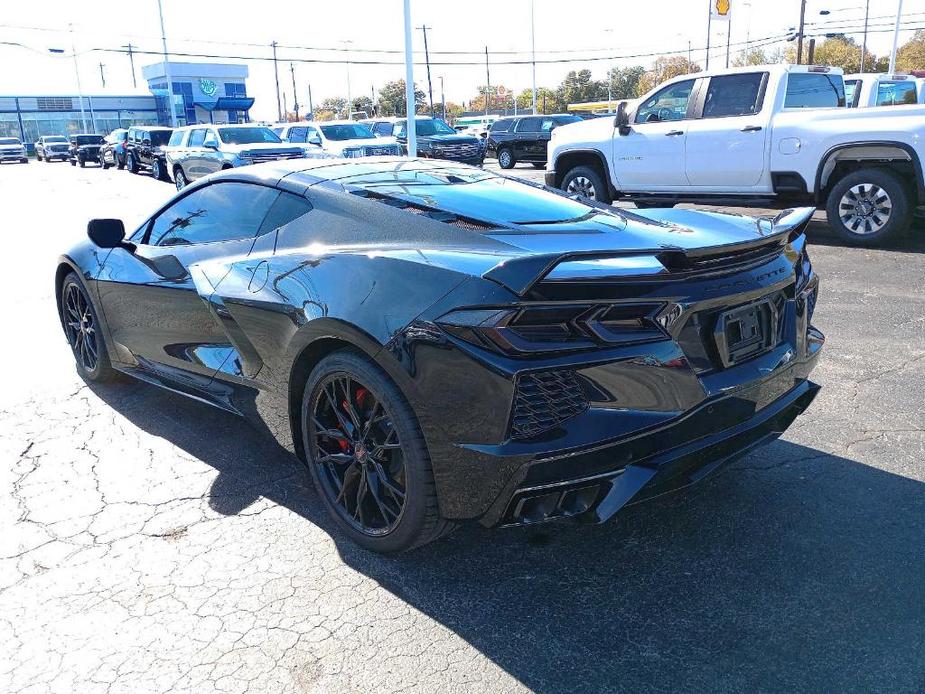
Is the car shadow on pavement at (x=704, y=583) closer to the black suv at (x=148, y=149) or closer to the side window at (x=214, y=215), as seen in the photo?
the side window at (x=214, y=215)

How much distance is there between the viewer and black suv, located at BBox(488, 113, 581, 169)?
84.8ft

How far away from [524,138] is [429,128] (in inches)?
123

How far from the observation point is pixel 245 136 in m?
21.3

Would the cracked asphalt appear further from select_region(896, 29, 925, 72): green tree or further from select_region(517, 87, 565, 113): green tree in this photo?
select_region(517, 87, 565, 113): green tree

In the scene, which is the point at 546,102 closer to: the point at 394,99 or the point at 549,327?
the point at 394,99

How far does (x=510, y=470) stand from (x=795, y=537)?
4.40 feet

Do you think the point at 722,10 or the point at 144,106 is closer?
the point at 722,10

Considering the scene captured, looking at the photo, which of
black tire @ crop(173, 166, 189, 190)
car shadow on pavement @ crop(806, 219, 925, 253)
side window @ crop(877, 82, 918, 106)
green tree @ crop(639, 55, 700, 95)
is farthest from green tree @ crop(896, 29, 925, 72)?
car shadow on pavement @ crop(806, 219, 925, 253)

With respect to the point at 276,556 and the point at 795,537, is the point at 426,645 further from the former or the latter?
the point at 795,537

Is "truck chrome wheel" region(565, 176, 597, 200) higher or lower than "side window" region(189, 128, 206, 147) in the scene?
lower

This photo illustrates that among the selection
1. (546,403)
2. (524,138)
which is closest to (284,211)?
(546,403)

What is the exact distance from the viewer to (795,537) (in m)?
3.07

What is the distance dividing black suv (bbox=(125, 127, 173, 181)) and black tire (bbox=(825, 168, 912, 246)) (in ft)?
76.0

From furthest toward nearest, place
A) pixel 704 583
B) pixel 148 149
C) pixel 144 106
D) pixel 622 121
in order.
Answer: pixel 144 106, pixel 148 149, pixel 622 121, pixel 704 583
